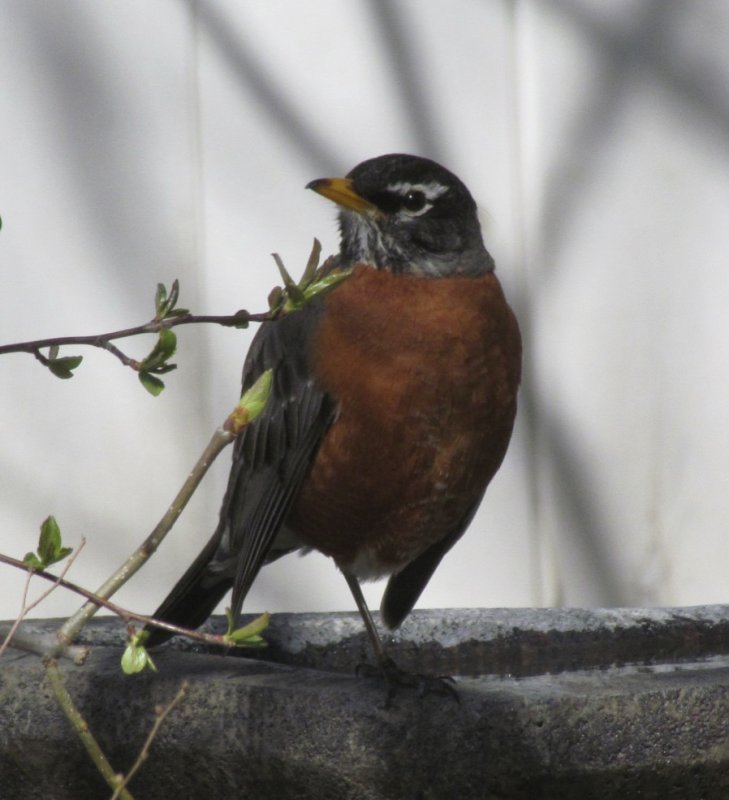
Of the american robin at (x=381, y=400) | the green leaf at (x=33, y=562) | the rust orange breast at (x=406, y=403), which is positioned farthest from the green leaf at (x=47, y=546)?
the rust orange breast at (x=406, y=403)

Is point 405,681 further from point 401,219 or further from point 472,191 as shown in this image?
point 472,191

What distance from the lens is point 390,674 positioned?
6.09 ft

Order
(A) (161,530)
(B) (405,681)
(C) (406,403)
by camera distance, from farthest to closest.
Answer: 1. (C) (406,403)
2. (B) (405,681)
3. (A) (161,530)

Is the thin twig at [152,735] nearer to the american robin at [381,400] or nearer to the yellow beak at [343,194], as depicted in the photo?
the american robin at [381,400]

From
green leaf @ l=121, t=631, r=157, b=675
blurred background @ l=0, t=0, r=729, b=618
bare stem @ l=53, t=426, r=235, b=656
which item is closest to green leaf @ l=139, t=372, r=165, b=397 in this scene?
bare stem @ l=53, t=426, r=235, b=656

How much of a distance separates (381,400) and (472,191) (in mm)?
1117

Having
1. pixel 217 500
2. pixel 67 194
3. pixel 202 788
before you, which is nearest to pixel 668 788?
pixel 202 788

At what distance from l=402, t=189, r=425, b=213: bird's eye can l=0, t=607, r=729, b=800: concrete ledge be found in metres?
0.88

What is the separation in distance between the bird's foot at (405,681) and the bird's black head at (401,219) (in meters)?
0.59

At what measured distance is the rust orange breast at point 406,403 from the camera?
1.99 metres

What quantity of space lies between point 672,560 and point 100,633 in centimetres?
158

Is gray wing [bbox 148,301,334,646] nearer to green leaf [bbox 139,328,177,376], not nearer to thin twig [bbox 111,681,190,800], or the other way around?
thin twig [bbox 111,681,190,800]

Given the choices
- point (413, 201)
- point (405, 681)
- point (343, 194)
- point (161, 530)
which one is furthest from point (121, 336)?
point (413, 201)

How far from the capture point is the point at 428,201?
7.29 ft
